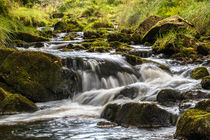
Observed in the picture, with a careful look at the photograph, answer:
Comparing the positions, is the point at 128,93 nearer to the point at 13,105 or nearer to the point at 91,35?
the point at 13,105

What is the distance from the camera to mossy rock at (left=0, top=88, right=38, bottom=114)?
185 inches

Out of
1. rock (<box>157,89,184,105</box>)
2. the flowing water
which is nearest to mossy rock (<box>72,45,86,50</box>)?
the flowing water

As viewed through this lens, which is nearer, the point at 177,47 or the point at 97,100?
the point at 97,100

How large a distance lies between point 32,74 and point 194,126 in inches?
172

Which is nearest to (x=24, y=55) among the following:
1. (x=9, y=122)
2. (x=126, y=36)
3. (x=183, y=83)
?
(x=9, y=122)

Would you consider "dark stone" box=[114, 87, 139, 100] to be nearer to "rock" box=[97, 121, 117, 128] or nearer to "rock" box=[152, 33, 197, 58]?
"rock" box=[97, 121, 117, 128]

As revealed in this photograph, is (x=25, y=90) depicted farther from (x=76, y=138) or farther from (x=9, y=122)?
(x=76, y=138)

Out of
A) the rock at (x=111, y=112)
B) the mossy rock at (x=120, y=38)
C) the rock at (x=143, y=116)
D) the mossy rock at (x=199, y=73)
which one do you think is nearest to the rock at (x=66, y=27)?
the mossy rock at (x=120, y=38)

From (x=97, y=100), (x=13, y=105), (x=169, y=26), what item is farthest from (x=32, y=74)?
(x=169, y=26)

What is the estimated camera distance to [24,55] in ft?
20.4

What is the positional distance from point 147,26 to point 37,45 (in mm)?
5406

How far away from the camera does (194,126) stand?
2779mm

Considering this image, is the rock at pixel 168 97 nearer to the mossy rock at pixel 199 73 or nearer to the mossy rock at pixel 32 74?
the mossy rock at pixel 199 73

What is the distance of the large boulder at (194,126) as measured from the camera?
2.66 metres
